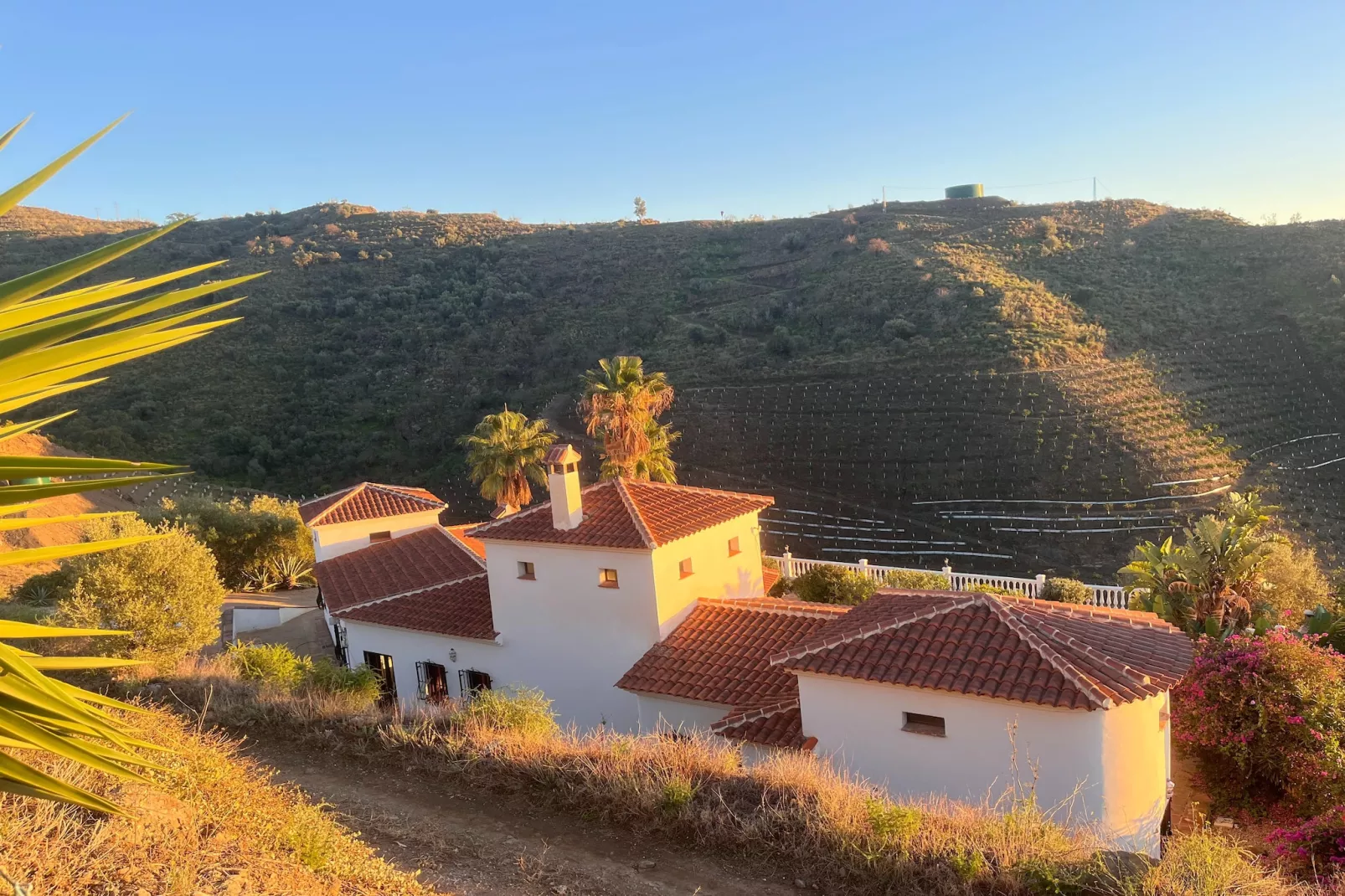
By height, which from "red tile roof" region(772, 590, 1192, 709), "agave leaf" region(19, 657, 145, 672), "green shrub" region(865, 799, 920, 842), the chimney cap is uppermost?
"agave leaf" region(19, 657, 145, 672)

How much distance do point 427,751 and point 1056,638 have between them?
799 centimetres

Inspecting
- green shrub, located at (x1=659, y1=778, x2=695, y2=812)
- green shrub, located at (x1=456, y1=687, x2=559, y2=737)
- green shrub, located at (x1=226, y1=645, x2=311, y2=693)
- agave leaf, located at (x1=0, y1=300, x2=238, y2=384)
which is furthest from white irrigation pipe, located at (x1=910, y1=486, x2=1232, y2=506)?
agave leaf, located at (x1=0, y1=300, x2=238, y2=384)

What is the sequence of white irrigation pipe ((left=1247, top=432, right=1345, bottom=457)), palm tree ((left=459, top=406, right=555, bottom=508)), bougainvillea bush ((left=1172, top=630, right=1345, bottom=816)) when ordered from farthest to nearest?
white irrigation pipe ((left=1247, top=432, right=1345, bottom=457))
palm tree ((left=459, top=406, right=555, bottom=508))
bougainvillea bush ((left=1172, top=630, right=1345, bottom=816))

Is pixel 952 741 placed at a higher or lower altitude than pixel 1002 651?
lower

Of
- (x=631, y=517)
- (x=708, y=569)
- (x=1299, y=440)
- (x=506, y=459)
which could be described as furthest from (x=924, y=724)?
(x=1299, y=440)

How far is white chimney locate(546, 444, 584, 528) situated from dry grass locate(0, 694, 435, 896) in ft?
29.4

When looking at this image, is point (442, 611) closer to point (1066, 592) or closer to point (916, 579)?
point (916, 579)

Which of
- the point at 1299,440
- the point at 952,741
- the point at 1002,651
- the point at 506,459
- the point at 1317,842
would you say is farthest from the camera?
the point at 1299,440

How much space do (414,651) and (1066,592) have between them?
14.2 meters

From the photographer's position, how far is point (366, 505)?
77.2 feet

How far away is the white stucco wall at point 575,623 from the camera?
1459 centimetres

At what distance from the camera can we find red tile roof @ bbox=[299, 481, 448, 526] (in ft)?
74.9

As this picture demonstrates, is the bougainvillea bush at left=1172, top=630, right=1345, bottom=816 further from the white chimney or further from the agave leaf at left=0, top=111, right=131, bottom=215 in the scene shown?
the agave leaf at left=0, top=111, right=131, bottom=215

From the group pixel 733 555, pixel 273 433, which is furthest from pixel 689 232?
pixel 733 555
